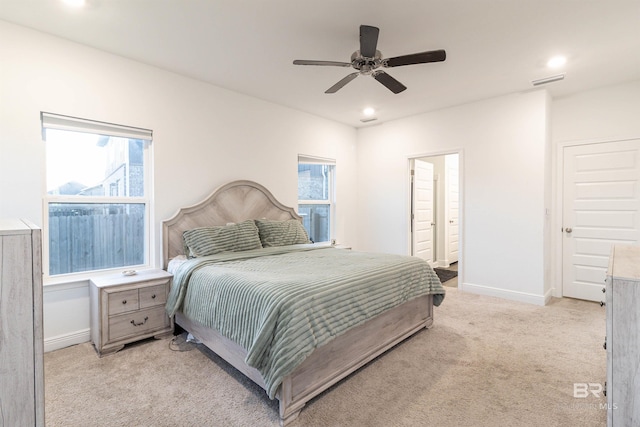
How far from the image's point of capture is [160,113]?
3162 mm

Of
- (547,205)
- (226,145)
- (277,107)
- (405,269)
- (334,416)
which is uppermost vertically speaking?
(277,107)

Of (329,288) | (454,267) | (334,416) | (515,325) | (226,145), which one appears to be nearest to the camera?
(334,416)

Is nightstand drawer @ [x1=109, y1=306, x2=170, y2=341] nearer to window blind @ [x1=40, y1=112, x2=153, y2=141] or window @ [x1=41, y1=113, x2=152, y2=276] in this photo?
window @ [x1=41, y1=113, x2=152, y2=276]

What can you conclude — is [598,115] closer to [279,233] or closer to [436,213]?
[436,213]

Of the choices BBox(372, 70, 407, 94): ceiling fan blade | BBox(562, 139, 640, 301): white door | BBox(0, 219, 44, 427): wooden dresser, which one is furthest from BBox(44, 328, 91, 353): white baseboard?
BBox(562, 139, 640, 301): white door

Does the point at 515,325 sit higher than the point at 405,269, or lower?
lower

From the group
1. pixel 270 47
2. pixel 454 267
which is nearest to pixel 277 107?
pixel 270 47

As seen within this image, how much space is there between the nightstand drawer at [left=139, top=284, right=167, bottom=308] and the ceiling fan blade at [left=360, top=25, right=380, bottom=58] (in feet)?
8.39

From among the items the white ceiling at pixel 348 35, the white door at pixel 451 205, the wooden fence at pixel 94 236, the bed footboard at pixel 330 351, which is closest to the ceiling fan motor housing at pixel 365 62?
the white ceiling at pixel 348 35

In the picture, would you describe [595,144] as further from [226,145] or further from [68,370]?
[68,370]

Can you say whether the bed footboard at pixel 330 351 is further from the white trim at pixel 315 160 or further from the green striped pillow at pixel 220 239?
the white trim at pixel 315 160

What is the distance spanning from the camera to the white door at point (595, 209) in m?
3.54

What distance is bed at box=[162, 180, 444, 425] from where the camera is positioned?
5.64 feet

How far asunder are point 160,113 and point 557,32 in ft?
11.9
